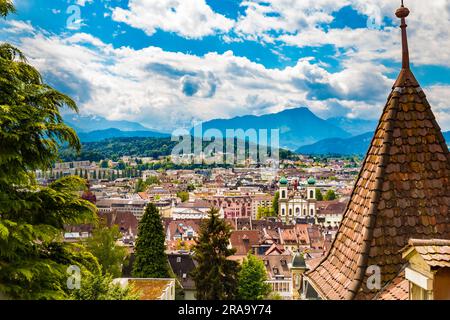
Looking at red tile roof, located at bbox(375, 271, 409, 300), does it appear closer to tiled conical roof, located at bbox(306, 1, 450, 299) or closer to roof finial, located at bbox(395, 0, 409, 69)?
tiled conical roof, located at bbox(306, 1, 450, 299)

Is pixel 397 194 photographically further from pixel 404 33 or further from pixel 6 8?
A: pixel 6 8

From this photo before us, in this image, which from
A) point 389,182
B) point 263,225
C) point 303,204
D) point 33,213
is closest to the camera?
point 389,182

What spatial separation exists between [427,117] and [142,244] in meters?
17.7

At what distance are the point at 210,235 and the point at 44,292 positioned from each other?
288 inches

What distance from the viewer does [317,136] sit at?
20625mm

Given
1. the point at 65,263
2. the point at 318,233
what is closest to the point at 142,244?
the point at 65,263

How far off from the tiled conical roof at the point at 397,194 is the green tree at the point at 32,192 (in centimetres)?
218

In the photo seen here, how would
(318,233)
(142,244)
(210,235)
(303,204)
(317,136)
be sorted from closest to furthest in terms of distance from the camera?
(210,235) < (142,244) < (317,136) < (318,233) < (303,204)

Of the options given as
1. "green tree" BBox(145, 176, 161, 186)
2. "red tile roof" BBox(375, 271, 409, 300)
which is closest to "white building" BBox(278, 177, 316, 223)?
"green tree" BBox(145, 176, 161, 186)

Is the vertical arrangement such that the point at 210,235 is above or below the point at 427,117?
below

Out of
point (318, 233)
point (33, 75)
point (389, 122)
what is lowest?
point (318, 233)

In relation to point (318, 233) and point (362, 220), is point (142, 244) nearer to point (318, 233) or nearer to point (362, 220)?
point (362, 220)

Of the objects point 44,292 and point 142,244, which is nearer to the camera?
point 44,292

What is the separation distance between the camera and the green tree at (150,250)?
1862 cm
